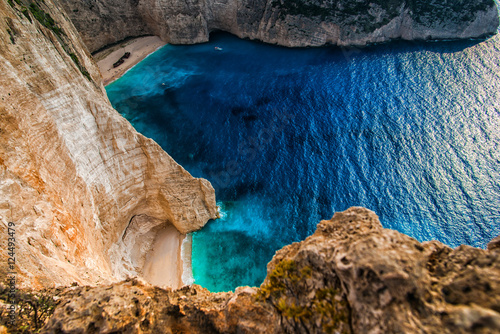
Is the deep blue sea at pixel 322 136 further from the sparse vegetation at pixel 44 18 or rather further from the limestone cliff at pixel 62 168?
the sparse vegetation at pixel 44 18

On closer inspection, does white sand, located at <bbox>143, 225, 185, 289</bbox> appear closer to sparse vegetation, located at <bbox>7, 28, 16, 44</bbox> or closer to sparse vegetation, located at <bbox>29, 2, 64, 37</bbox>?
sparse vegetation, located at <bbox>7, 28, 16, 44</bbox>

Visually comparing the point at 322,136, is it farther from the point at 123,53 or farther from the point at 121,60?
the point at 123,53

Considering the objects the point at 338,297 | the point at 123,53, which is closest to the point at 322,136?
the point at 338,297

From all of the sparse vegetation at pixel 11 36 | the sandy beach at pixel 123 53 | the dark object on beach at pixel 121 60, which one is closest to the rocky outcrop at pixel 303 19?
the sandy beach at pixel 123 53

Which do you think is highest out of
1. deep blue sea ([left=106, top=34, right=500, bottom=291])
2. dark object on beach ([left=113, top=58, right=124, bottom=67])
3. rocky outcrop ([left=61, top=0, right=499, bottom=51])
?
rocky outcrop ([left=61, top=0, right=499, bottom=51])

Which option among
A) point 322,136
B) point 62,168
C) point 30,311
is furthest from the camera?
point 322,136

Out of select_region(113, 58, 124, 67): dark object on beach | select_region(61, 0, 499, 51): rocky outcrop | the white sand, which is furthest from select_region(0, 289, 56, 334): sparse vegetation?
select_region(61, 0, 499, 51): rocky outcrop

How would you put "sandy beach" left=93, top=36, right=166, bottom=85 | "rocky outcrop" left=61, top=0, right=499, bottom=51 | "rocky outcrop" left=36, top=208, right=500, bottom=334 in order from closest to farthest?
"rocky outcrop" left=36, top=208, right=500, bottom=334
"sandy beach" left=93, top=36, right=166, bottom=85
"rocky outcrop" left=61, top=0, right=499, bottom=51
